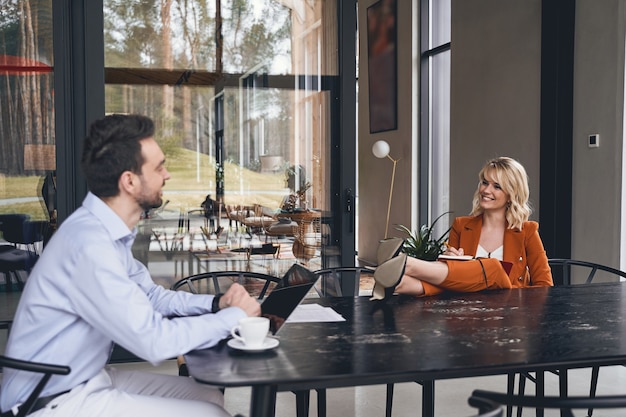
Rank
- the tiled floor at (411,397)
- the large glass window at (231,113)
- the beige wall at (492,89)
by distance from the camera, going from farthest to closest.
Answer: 1. the beige wall at (492,89)
2. the large glass window at (231,113)
3. the tiled floor at (411,397)

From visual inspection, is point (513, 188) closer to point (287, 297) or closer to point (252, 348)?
point (287, 297)

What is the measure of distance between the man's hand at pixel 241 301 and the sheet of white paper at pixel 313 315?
21cm

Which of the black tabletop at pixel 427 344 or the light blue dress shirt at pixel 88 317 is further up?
the light blue dress shirt at pixel 88 317

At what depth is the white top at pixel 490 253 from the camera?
3305 mm

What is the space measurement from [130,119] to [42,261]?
43cm

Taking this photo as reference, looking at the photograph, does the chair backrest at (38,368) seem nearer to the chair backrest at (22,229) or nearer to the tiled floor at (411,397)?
the tiled floor at (411,397)

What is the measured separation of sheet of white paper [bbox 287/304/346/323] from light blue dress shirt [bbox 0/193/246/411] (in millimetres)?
350

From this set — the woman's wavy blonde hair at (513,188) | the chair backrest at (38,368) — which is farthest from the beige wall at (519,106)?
the chair backrest at (38,368)

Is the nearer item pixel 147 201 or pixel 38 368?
pixel 38 368

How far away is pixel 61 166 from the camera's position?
412cm

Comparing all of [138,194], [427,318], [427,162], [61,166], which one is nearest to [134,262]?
[138,194]

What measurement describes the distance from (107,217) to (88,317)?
27cm

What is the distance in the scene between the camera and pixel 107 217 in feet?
6.06

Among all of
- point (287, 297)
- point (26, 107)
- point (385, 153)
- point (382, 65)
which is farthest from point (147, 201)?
point (382, 65)
